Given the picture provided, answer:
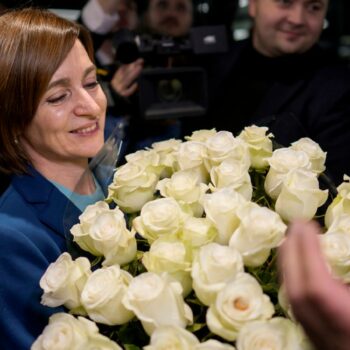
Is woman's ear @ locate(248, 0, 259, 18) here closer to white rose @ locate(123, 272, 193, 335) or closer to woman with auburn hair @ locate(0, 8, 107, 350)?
woman with auburn hair @ locate(0, 8, 107, 350)

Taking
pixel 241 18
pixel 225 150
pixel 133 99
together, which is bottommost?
pixel 241 18

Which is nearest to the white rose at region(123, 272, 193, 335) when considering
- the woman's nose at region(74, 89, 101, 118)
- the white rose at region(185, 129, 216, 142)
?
the white rose at region(185, 129, 216, 142)

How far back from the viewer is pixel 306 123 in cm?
155

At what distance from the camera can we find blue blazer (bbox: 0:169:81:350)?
884 millimetres

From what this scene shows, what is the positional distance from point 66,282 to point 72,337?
0.07 metres

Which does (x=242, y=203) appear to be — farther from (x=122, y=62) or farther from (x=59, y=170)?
(x=122, y=62)

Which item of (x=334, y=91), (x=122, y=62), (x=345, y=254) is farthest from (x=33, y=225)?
(x=334, y=91)

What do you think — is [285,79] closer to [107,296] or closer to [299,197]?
[299,197]

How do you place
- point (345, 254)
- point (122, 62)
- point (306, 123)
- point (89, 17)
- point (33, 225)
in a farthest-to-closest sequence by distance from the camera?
point (89, 17) → point (122, 62) → point (306, 123) → point (33, 225) → point (345, 254)

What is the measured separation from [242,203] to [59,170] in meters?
0.64

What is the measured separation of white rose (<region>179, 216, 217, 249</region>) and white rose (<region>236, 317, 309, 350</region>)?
0.13m

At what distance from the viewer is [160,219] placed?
2.25 ft

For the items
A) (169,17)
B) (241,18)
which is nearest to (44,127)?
(169,17)

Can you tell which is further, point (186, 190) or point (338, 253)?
point (186, 190)
